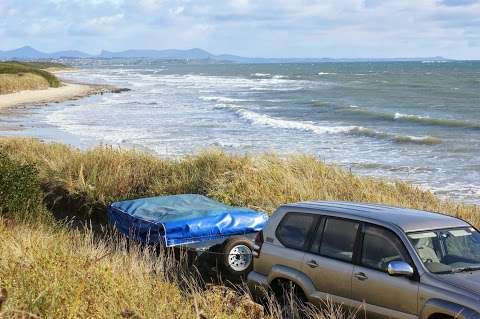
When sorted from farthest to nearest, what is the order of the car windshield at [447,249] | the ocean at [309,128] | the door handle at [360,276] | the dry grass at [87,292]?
the ocean at [309,128]
the door handle at [360,276]
the car windshield at [447,249]
the dry grass at [87,292]

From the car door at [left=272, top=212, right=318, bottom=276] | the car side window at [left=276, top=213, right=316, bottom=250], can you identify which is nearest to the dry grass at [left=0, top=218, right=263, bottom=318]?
the car door at [left=272, top=212, right=318, bottom=276]

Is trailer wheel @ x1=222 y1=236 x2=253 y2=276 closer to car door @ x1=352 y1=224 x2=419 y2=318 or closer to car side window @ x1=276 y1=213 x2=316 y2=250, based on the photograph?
→ car side window @ x1=276 y1=213 x2=316 y2=250

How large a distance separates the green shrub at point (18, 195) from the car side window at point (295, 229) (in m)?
5.03

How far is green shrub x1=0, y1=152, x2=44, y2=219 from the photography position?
37.8ft

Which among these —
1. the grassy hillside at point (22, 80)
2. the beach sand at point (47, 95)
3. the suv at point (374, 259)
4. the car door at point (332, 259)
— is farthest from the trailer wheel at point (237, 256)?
the grassy hillside at point (22, 80)

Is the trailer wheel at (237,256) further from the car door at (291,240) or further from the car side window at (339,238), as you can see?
the car side window at (339,238)

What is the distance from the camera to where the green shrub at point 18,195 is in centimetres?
1151

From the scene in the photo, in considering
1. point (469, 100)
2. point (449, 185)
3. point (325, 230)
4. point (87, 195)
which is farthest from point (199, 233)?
point (469, 100)

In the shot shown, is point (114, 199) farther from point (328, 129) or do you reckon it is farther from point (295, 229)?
point (328, 129)

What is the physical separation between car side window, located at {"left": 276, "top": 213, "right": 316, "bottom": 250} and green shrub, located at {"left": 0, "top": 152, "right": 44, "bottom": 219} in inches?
198

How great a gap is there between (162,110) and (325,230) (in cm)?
4227

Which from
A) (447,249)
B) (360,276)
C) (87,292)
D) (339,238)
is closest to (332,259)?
(339,238)

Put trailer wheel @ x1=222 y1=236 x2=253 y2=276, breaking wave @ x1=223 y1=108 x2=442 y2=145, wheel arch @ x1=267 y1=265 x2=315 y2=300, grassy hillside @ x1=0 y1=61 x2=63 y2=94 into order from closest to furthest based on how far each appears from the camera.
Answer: wheel arch @ x1=267 y1=265 x2=315 y2=300 < trailer wheel @ x1=222 y1=236 x2=253 y2=276 < breaking wave @ x1=223 y1=108 x2=442 y2=145 < grassy hillside @ x1=0 y1=61 x2=63 y2=94

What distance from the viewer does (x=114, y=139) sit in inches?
1244
